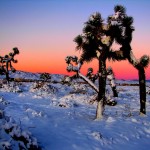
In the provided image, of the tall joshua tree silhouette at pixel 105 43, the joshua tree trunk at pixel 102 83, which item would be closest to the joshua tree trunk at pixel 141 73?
the tall joshua tree silhouette at pixel 105 43

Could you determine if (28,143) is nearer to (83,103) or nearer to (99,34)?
(99,34)

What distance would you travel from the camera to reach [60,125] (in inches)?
367

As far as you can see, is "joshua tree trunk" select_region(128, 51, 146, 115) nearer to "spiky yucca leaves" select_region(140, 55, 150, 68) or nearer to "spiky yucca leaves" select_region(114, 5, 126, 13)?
"spiky yucca leaves" select_region(140, 55, 150, 68)

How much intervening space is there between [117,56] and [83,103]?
20.9ft

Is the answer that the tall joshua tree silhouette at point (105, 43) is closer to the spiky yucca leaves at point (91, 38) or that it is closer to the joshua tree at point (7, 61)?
the spiky yucca leaves at point (91, 38)

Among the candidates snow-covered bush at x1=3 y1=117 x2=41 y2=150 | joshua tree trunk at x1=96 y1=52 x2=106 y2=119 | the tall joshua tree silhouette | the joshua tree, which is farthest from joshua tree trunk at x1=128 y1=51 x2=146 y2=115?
the joshua tree

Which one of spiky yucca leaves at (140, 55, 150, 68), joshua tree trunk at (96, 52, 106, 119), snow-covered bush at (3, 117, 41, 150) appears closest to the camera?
snow-covered bush at (3, 117, 41, 150)

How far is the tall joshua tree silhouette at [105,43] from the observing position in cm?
1188

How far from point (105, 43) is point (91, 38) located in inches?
27.2

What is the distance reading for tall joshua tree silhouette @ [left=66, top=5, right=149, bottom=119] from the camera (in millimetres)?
11875

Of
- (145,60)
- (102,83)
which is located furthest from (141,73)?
(102,83)

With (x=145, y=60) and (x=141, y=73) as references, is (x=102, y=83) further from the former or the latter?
(x=145, y=60)

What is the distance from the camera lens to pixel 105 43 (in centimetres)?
1200

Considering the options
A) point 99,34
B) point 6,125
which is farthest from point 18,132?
point 99,34
